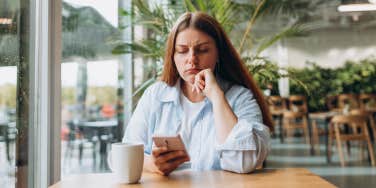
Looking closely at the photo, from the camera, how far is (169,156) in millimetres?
1021

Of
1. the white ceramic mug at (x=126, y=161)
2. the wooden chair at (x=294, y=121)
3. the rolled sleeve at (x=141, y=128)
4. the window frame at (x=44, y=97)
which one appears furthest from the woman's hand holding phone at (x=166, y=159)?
the wooden chair at (x=294, y=121)

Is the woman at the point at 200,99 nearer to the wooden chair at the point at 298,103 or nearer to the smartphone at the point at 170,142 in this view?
the smartphone at the point at 170,142

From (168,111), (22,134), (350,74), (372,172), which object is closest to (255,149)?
(168,111)

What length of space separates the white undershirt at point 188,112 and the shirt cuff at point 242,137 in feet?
0.71

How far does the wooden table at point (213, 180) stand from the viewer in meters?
0.90

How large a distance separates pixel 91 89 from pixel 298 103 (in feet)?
22.5

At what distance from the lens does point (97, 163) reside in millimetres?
3006

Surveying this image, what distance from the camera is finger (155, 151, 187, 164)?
1012 millimetres

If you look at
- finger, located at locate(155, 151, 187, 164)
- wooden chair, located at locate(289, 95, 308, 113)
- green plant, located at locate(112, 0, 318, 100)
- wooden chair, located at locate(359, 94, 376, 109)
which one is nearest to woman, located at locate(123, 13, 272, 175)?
finger, located at locate(155, 151, 187, 164)

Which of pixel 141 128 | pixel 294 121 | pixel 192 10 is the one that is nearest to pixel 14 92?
pixel 141 128

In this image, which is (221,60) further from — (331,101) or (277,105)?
(331,101)

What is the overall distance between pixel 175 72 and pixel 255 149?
481 millimetres

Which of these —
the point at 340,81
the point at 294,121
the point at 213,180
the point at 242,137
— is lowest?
the point at 294,121

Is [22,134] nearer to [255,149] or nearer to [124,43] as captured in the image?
[255,149]
